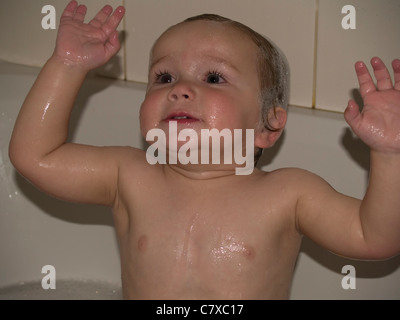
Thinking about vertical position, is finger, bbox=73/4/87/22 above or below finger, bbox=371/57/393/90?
above

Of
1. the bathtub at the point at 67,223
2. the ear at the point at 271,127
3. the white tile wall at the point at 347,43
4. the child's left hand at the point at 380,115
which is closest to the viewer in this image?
the child's left hand at the point at 380,115

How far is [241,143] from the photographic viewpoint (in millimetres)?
1233

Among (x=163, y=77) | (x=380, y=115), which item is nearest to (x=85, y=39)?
(x=163, y=77)

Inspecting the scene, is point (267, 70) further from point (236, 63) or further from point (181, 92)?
point (181, 92)

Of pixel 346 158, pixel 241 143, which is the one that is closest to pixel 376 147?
pixel 241 143

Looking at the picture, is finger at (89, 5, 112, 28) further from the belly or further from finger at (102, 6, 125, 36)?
the belly

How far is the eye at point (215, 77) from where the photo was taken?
1.20 meters

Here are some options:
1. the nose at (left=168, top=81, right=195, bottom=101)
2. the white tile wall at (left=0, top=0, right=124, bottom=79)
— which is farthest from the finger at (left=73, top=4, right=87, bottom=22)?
the white tile wall at (left=0, top=0, right=124, bottom=79)

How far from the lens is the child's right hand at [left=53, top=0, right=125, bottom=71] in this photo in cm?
125

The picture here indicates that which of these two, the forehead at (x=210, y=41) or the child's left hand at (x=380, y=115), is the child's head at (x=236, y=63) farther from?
the child's left hand at (x=380, y=115)

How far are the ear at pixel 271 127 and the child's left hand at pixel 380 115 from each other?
22 cm

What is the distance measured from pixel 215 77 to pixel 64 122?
280 millimetres

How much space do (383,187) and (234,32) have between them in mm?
366

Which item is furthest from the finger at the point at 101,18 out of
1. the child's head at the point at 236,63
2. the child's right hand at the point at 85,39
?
the child's head at the point at 236,63
